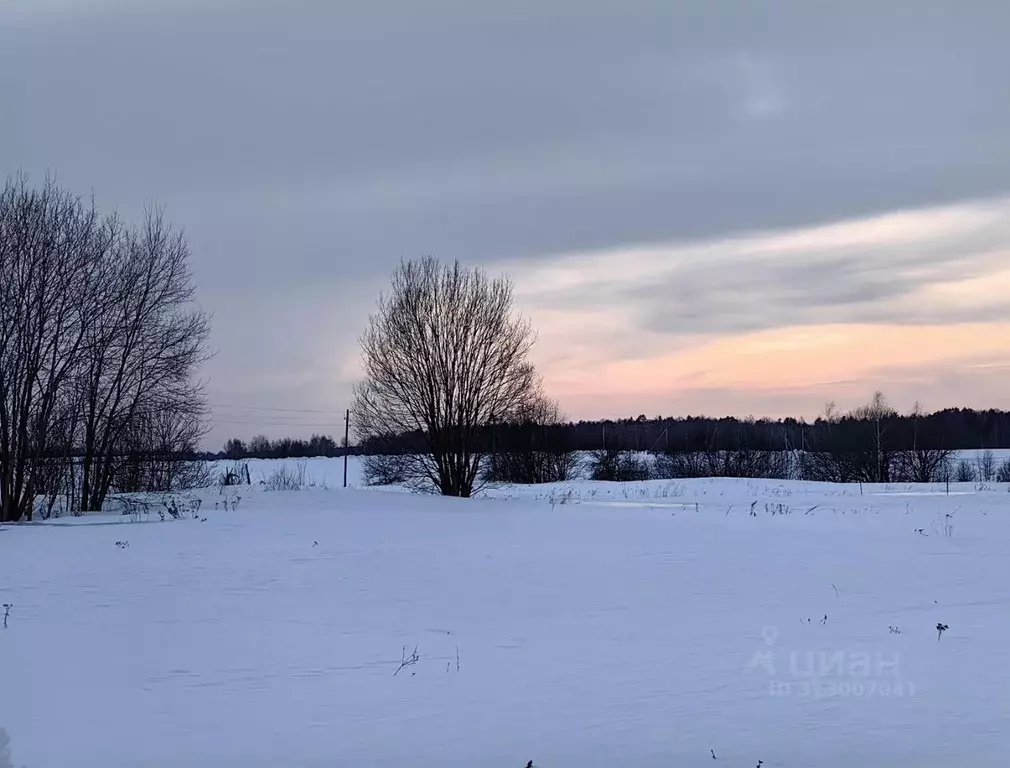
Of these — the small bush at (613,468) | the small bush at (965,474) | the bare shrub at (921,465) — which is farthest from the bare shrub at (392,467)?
the bare shrub at (921,465)

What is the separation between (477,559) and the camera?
1395cm

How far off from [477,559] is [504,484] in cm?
2245

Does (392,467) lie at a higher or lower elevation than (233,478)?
higher

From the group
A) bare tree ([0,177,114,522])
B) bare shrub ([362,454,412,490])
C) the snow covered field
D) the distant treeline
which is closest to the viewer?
the snow covered field

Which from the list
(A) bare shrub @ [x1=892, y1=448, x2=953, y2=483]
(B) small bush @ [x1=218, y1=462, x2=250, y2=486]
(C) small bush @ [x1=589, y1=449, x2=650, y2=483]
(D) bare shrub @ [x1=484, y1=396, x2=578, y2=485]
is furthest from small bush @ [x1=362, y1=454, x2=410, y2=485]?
(A) bare shrub @ [x1=892, y1=448, x2=953, y2=483]

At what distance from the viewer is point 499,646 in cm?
959

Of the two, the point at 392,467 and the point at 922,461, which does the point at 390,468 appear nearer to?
the point at 392,467

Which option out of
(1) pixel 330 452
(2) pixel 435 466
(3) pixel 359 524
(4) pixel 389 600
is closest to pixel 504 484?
(2) pixel 435 466

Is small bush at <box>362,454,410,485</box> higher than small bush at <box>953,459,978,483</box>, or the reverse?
small bush at <box>362,454,410,485</box>

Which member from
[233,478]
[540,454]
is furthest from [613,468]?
[233,478]

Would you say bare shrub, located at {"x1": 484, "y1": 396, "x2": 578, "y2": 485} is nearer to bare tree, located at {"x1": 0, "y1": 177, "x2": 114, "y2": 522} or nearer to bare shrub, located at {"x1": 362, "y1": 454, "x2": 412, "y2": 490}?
bare shrub, located at {"x1": 362, "y1": 454, "x2": 412, "y2": 490}

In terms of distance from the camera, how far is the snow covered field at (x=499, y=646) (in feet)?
22.7

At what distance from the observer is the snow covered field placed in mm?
6906

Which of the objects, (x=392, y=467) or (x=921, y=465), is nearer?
(x=392, y=467)
